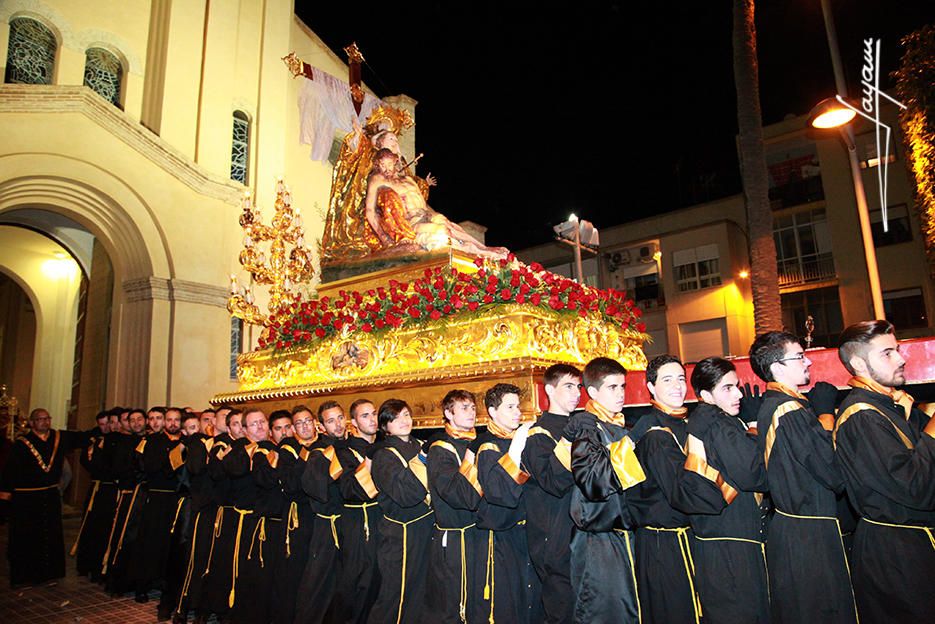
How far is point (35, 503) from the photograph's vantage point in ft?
27.0

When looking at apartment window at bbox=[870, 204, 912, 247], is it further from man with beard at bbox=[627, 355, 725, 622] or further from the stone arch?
the stone arch

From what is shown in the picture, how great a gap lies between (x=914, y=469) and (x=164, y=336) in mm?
12274

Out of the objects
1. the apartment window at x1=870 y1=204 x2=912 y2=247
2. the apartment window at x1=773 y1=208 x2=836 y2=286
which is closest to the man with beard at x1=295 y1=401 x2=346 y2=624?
the apartment window at x1=870 y1=204 x2=912 y2=247

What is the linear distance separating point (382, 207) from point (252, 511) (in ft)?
13.9

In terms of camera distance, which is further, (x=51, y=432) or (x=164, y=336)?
(x=164, y=336)

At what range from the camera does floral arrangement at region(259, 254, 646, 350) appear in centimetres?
606

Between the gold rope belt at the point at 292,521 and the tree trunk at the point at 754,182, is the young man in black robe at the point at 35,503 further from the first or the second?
the tree trunk at the point at 754,182

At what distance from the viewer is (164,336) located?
12.2 m

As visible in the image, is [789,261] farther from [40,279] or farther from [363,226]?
[40,279]

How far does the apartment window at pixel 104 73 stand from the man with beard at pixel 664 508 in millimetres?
13785

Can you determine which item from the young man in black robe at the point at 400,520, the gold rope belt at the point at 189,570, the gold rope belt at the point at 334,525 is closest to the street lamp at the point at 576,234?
the young man in black robe at the point at 400,520

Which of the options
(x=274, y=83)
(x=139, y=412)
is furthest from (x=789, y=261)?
(x=139, y=412)

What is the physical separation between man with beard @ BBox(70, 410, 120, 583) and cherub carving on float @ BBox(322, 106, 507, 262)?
4080 millimetres

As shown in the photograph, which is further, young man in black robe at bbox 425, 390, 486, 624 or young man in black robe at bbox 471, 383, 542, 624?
young man in black robe at bbox 425, 390, 486, 624
